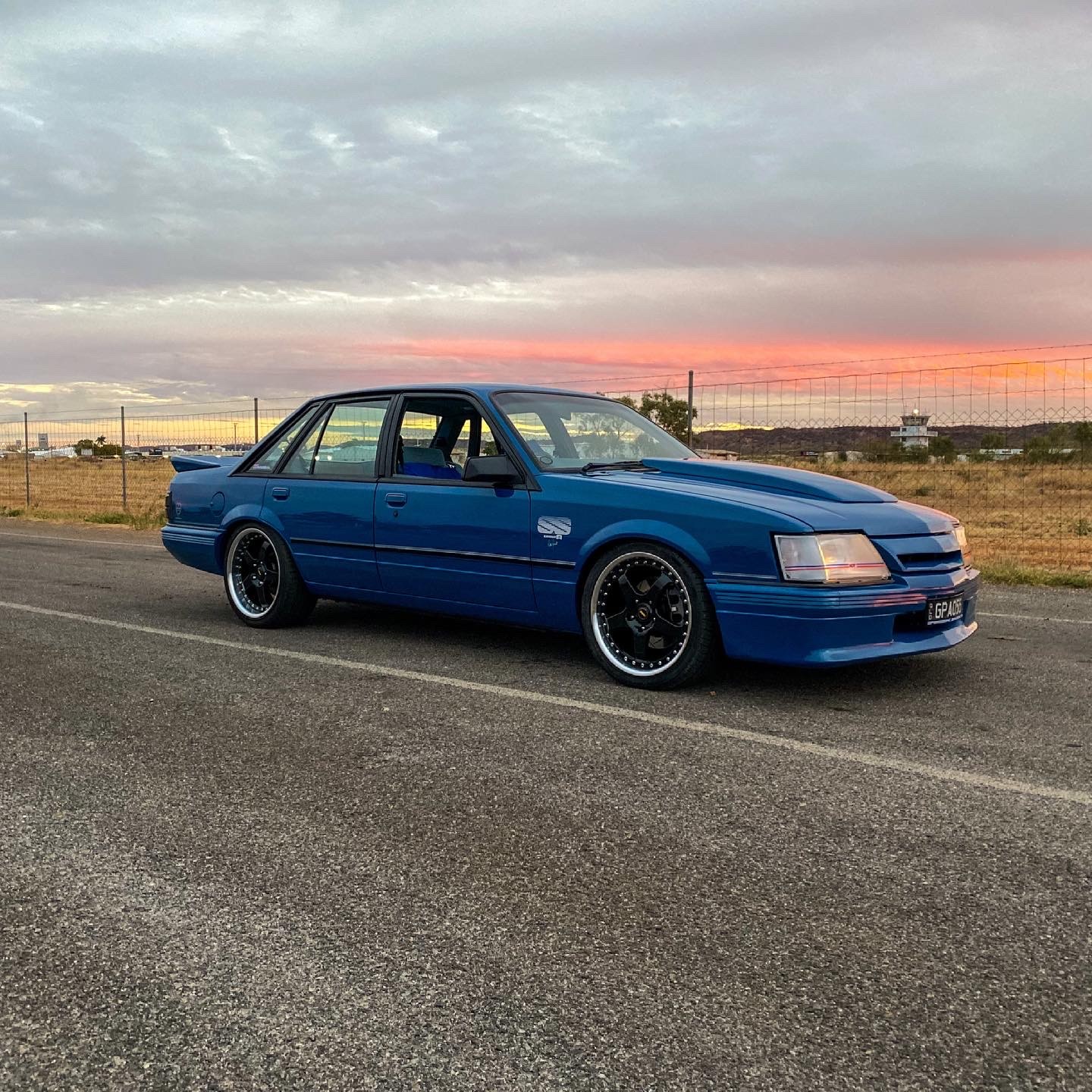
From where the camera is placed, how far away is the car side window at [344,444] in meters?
6.47

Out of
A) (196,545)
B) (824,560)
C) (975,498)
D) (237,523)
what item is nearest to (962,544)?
(824,560)

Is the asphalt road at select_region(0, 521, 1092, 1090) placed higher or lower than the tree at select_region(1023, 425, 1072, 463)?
lower

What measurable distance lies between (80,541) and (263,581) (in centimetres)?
838

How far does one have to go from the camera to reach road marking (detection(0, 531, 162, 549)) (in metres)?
13.3

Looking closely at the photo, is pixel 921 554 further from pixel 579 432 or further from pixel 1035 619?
pixel 1035 619

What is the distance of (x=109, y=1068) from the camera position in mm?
2072

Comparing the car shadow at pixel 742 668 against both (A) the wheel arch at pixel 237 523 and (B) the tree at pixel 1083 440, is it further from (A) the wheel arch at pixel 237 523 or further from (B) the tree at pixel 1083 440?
(B) the tree at pixel 1083 440

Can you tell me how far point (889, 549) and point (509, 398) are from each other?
2.26 metres

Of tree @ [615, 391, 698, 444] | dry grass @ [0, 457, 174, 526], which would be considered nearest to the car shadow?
tree @ [615, 391, 698, 444]

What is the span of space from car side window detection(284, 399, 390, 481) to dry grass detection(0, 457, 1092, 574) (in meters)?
6.27

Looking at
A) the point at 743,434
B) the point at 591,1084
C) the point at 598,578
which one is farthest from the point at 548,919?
the point at 743,434

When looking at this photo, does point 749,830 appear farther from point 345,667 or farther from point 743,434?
point 743,434

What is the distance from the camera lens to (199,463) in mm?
7645

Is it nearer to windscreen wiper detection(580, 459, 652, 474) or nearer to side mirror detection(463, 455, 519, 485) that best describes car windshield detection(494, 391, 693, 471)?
windscreen wiper detection(580, 459, 652, 474)
